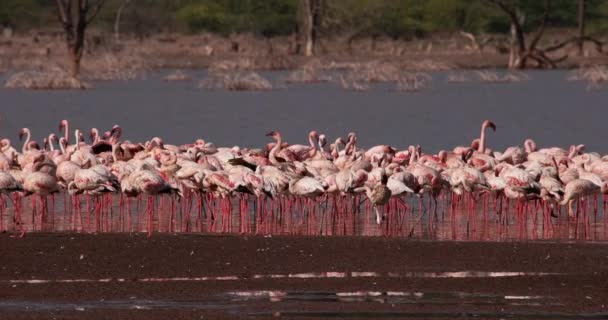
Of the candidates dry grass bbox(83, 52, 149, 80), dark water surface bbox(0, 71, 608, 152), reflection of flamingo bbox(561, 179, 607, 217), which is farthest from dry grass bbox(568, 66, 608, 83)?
reflection of flamingo bbox(561, 179, 607, 217)

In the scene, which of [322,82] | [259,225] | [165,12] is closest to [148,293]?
[259,225]

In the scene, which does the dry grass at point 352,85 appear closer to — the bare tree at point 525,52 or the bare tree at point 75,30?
the bare tree at point 525,52

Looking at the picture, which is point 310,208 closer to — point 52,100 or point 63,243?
point 63,243

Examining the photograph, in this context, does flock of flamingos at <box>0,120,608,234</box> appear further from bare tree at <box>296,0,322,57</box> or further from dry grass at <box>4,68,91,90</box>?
bare tree at <box>296,0,322,57</box>

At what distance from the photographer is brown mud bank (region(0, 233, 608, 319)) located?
34.9ft

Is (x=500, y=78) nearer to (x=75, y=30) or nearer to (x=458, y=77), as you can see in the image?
(x=458, y=77)

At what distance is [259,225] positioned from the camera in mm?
16531

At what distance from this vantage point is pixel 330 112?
38.8m

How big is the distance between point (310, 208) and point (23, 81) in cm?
3110

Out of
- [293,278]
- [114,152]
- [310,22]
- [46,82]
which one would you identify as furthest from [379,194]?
[310,22]

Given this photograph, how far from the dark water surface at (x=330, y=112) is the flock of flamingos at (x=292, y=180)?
8563 millimetres

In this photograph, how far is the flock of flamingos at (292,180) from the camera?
1611 centimetres

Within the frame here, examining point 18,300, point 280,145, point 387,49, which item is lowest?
point 18,300

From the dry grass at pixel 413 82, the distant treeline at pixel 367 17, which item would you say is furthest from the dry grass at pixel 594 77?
→ the distant treeline at pixel 367 17
